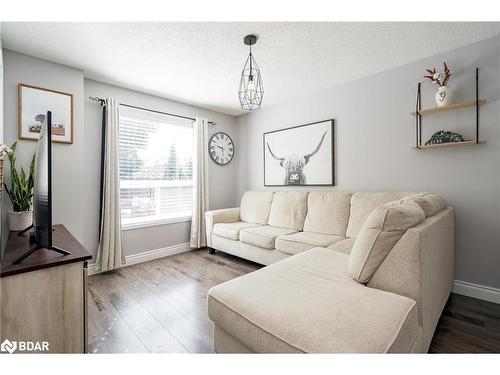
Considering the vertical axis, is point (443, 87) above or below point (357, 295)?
above

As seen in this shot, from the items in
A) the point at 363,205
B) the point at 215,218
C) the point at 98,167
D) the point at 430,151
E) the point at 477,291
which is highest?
the point at 430,151

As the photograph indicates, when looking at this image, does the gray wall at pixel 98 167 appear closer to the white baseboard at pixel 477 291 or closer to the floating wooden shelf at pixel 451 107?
the floating wooden shelf at pixel 451 107

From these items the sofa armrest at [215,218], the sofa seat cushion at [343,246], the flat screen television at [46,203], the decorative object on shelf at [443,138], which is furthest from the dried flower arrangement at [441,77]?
the flat screen television at [46,203]

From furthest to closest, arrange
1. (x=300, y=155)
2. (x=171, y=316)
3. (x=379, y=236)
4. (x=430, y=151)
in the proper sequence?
(x=300, y=155)
(x=430, y=151)
(x=171, y=316)
(x=379, y=236)

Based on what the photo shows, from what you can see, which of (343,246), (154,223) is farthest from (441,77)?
(154,223)

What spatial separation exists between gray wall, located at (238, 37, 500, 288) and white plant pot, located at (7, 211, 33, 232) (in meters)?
3.24

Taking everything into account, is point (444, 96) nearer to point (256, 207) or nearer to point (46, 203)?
point (256, 207)

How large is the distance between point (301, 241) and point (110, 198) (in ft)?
7.61

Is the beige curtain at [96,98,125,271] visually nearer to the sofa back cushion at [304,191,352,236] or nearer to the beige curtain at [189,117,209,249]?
the beige curtain at [189,117,209,249]

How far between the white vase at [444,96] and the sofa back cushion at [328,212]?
1.22 m

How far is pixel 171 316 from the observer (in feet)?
6.19

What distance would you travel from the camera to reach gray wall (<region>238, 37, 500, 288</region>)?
2057 mm

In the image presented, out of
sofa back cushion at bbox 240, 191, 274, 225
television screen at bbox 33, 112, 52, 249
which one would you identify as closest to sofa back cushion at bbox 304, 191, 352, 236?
sofa back cushion at bbox 240, 191, 274, 225
